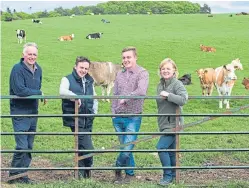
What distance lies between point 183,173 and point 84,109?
5.87 feet

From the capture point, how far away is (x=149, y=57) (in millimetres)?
27109

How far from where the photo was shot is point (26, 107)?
22.2 ft

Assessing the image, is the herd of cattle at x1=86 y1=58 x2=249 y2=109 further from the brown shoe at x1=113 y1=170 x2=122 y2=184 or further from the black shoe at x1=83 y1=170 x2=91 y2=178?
the black shoe at x1=83 y1=170 x2=91 y2=178

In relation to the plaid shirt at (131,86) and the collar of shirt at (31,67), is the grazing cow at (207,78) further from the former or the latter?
the collar of shirt at (31,67)

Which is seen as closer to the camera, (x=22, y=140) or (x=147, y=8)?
(x=22, y=140)

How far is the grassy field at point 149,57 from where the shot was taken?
9.52 metres

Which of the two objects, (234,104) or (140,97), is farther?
(234,104)

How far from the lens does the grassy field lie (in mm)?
9516

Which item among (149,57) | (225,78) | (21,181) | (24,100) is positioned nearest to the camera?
(24,100)

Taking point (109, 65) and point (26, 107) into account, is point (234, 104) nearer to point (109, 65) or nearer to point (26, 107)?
point (109, 65)

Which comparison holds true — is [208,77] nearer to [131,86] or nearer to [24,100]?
[131,86]

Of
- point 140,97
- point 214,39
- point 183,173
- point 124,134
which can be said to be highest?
point 214,39

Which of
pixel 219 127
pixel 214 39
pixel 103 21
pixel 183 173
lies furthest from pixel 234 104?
pixel 103 21

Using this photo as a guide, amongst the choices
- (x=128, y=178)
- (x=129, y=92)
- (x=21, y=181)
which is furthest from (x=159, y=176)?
(x=21, y=181)
